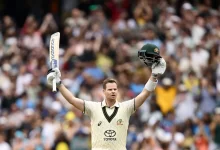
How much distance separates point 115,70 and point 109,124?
985cm

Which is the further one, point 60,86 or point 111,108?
point 111,108

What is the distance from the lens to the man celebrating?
1305 centimetres

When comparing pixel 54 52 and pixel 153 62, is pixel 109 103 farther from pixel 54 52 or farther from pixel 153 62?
pixel 54 52

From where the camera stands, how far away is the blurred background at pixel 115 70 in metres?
20.4

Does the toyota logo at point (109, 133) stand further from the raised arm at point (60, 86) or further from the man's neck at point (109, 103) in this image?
the raised arm at point (60, 86)

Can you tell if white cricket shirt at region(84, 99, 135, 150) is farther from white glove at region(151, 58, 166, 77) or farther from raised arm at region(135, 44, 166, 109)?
white glove at region(151, 58, 166, 77)

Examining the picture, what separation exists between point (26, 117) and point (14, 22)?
19.9ft

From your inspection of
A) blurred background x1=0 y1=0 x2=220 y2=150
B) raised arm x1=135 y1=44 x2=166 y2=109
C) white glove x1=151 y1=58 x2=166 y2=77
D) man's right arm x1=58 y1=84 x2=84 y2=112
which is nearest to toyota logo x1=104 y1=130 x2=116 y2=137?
man's right arm x1=58 y1=84 x2=84 y2=112

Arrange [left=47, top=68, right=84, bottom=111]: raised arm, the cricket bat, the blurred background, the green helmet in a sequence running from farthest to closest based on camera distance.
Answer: the blurred background, the cricket bat, the green helmet, [left=47, top=68, right=84, bottom=111]: raised arm

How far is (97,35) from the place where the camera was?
2386 cm

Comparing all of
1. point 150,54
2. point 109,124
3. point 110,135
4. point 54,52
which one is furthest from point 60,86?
point 150,54

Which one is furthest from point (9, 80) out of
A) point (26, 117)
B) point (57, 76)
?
point (57, 76)

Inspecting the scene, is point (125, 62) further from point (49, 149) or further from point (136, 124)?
point (49, 149)

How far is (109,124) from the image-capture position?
13125 mm
